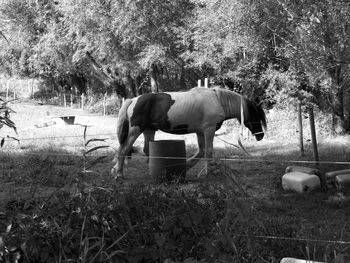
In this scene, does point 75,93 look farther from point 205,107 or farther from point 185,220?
point 185,220

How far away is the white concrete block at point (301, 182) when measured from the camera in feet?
21.9

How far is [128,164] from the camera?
994 centimetres

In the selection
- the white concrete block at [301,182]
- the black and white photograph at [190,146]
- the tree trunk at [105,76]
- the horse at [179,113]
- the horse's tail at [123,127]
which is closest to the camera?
the black and white photograph at [190,146]

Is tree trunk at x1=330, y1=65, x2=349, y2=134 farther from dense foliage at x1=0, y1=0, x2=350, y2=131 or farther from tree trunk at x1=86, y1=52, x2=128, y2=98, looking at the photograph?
tree trunk at x1=86, y1=52, x2=128, y2=98

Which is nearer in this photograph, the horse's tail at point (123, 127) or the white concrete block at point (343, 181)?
the white concrete block at point (343, 181)

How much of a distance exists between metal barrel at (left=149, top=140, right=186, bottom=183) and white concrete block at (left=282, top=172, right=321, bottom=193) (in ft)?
5.25

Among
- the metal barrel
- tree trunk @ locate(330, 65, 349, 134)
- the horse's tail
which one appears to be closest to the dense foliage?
tree trunk @ locate(330, 65, 349, 134)

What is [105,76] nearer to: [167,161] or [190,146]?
[190,146]

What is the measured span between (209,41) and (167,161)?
10.2 metres

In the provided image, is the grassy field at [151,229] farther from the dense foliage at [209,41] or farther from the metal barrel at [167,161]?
the dense foliage at [209,41]

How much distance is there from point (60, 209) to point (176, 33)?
60.4 ft

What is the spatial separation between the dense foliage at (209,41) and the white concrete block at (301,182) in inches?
140

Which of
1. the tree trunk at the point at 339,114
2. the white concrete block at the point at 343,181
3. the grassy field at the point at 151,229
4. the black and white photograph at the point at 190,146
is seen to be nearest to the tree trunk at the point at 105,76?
the black and white photograph at the point at 190,146

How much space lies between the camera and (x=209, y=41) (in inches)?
666
